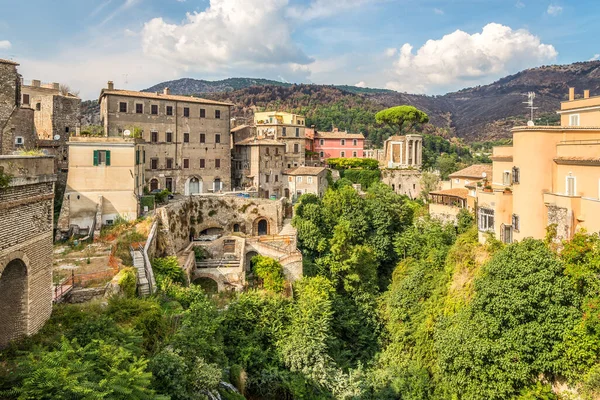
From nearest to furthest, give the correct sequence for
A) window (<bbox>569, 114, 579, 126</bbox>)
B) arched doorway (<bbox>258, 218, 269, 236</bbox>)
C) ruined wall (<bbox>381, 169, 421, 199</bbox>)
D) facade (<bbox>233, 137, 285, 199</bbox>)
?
1. window (<bbox>569, 114, 579, 126</bbox>)
2. arched doorway (<bbox>258, 218, 269, 236</bbox>)
3. facade (<bbox>233, 137, 285, 199</bbox>)
4. ruined wall (<bbox>381, 169, 421, 199</bbox>)

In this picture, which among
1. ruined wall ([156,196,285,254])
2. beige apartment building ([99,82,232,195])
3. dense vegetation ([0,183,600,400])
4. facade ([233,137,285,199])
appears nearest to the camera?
dense vegetation ([0,183,600,400])

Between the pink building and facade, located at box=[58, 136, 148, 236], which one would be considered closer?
facade, located at box=[58, 136, 148, 236]

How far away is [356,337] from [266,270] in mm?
7899

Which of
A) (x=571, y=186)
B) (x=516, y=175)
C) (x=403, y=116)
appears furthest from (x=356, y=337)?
(x=403, y=116)

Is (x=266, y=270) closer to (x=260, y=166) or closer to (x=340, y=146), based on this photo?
(x=260, y=166)

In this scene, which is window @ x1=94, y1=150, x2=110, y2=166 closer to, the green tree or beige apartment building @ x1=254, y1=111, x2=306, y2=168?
beige apartment building @ x1=254, y1=111, x2=306, y2=168

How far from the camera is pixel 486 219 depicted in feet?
81.4

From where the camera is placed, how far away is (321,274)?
32.4m

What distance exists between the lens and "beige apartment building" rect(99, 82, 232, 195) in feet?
119

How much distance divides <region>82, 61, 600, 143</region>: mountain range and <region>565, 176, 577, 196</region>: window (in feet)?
235

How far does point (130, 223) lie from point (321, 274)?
1476 centimetres

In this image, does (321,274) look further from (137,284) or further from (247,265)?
(137,284)

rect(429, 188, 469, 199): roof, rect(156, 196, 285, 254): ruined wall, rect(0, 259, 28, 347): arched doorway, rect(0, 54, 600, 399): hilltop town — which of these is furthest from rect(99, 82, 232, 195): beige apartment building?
rect(0, 259, 28, 347): arched doorway

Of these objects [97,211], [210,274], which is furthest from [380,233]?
[97,211]
